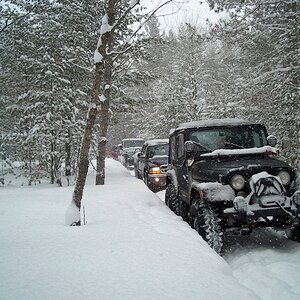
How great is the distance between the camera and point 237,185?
4898 mm

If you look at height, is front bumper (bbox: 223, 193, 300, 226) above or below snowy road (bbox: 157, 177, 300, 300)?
above

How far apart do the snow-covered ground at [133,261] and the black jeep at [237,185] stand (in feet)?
1.35

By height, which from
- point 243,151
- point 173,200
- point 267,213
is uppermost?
point 243,151

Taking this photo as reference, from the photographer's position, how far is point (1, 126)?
56.2ft

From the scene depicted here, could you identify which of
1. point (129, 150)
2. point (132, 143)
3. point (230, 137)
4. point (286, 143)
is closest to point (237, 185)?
point (230, 137)

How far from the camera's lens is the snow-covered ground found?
3.01m

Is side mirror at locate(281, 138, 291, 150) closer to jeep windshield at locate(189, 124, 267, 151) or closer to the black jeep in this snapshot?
jeep windshield at locate(189, 124, 267, 151)

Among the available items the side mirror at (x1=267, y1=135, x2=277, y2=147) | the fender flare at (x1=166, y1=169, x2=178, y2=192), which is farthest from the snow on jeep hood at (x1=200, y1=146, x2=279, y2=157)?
the fender flare at (x1=166, y1=169, x2=178, y2=192)

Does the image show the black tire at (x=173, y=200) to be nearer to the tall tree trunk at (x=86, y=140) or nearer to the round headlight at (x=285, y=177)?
the tall tree trunk at (x=86, y=140)

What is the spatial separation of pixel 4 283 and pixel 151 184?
9.21 metres

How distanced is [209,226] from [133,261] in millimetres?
1609

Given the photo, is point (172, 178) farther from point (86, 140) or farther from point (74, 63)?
point (74, 63)

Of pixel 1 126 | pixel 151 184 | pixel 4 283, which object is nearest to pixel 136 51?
pixel 151 184

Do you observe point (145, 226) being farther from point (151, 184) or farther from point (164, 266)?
point (151, 184)
